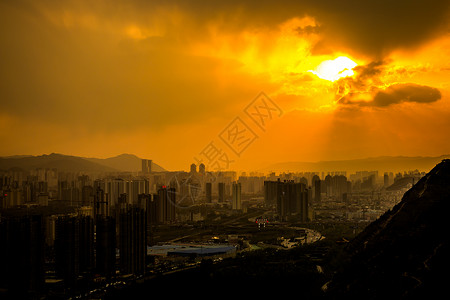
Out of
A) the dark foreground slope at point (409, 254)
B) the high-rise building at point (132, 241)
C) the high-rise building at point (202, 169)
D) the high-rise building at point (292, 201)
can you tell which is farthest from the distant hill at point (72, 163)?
the dark foreground slope at point (409, 254)

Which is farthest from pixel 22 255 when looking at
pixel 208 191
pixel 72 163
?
pixel 208 191

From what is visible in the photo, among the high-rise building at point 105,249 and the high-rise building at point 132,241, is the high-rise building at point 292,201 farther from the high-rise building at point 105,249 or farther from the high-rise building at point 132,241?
the high-rise building at point 105,249

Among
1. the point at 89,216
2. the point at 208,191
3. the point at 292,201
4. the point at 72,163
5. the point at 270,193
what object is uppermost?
the point at 72,163

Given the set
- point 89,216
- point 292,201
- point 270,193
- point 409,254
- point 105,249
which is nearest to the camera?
point 409,254

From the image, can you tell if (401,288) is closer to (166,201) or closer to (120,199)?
(120,199)

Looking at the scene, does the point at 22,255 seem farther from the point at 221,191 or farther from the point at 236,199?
the point at 221,191
